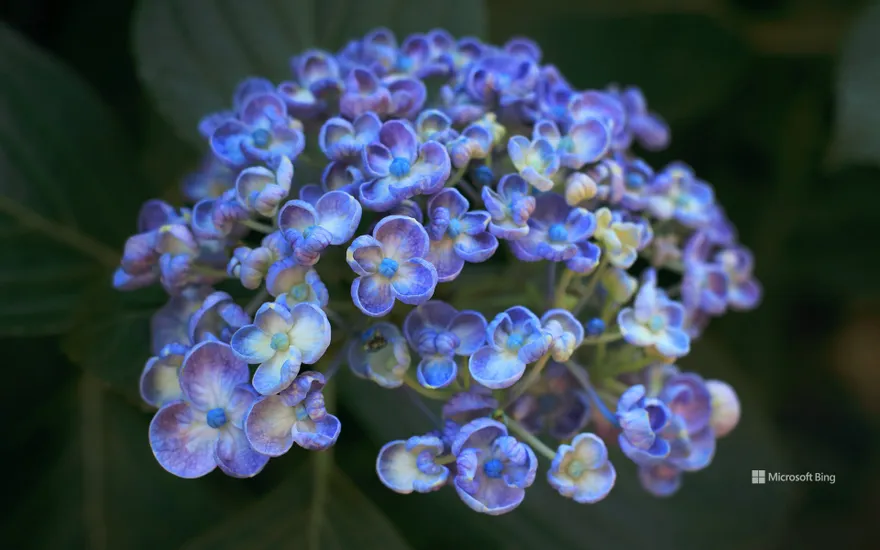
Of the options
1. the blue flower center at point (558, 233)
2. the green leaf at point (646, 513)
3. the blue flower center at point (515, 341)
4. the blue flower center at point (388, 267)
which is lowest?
the green leaf at point (646, 513)

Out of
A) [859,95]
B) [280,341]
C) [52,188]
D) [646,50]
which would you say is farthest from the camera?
[646,50]

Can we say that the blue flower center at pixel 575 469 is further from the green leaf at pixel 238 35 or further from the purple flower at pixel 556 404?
the green leaf at pixel 238 35

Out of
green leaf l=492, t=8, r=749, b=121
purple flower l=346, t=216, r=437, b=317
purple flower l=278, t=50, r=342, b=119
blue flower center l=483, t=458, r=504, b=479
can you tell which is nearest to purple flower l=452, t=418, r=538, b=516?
blue flower center l=483, t=458, r=504, b=479

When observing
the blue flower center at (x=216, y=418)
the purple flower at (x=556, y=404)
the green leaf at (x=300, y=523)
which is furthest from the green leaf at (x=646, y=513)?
the blue flower center at (x=216, y=418)

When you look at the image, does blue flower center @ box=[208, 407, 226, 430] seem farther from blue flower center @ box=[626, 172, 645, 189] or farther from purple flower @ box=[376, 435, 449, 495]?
blue flower center @ box=[626, 172, 645, 189]

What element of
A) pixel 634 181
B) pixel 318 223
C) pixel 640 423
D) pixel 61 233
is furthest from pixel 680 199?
pixel 61 233

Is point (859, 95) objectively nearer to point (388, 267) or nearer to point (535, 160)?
point (535, 160)
